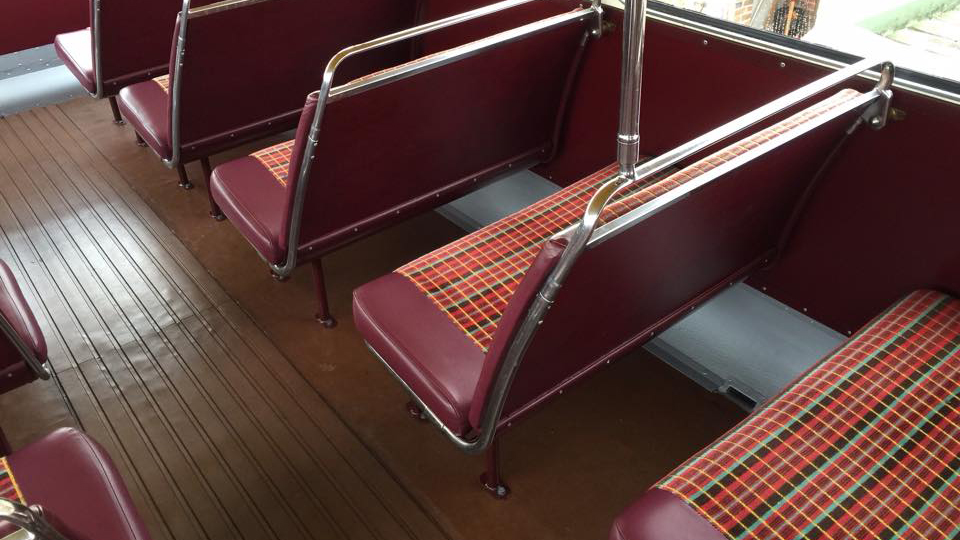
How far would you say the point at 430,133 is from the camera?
204 centimetres

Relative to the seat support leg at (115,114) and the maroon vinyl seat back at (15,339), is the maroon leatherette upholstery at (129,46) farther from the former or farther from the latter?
the maroon vinyl seat back at (15,339)

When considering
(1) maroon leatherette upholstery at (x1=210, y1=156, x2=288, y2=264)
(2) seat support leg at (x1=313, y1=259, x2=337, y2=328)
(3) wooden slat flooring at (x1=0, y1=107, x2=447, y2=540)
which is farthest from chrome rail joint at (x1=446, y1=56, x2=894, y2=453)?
(2) seat support leg at (x1=313, y1=259, x2=337, y2=328)

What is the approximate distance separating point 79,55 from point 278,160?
5.32 ft

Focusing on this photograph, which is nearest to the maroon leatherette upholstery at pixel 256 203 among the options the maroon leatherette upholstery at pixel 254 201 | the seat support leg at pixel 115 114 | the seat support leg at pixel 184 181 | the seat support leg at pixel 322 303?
the maroon leatherette upholstery at pixel 254 201

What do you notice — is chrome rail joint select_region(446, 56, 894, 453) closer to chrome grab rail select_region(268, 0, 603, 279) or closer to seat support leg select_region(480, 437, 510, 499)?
seat support leg select_region(480, 437, 510, 499)

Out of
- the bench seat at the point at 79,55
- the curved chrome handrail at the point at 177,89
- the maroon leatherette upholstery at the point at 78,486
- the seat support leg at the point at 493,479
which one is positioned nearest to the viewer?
the maroon leatherette upholstery at the point at 78,486

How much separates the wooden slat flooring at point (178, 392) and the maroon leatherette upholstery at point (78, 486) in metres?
0.53

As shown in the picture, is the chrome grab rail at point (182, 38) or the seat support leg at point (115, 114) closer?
the chrome grab rail at point (182, 38)

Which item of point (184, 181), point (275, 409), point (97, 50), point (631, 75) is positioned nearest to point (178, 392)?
point (275, 409)

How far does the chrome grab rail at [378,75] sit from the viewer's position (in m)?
1.73

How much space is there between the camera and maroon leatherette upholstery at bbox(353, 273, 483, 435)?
156 centimetres

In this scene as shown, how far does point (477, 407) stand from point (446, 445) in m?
0.58

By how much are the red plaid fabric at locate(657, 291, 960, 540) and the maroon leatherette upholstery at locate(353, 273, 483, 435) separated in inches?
18.5

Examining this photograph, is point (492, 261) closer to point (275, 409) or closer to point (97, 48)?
point (275, 409)
